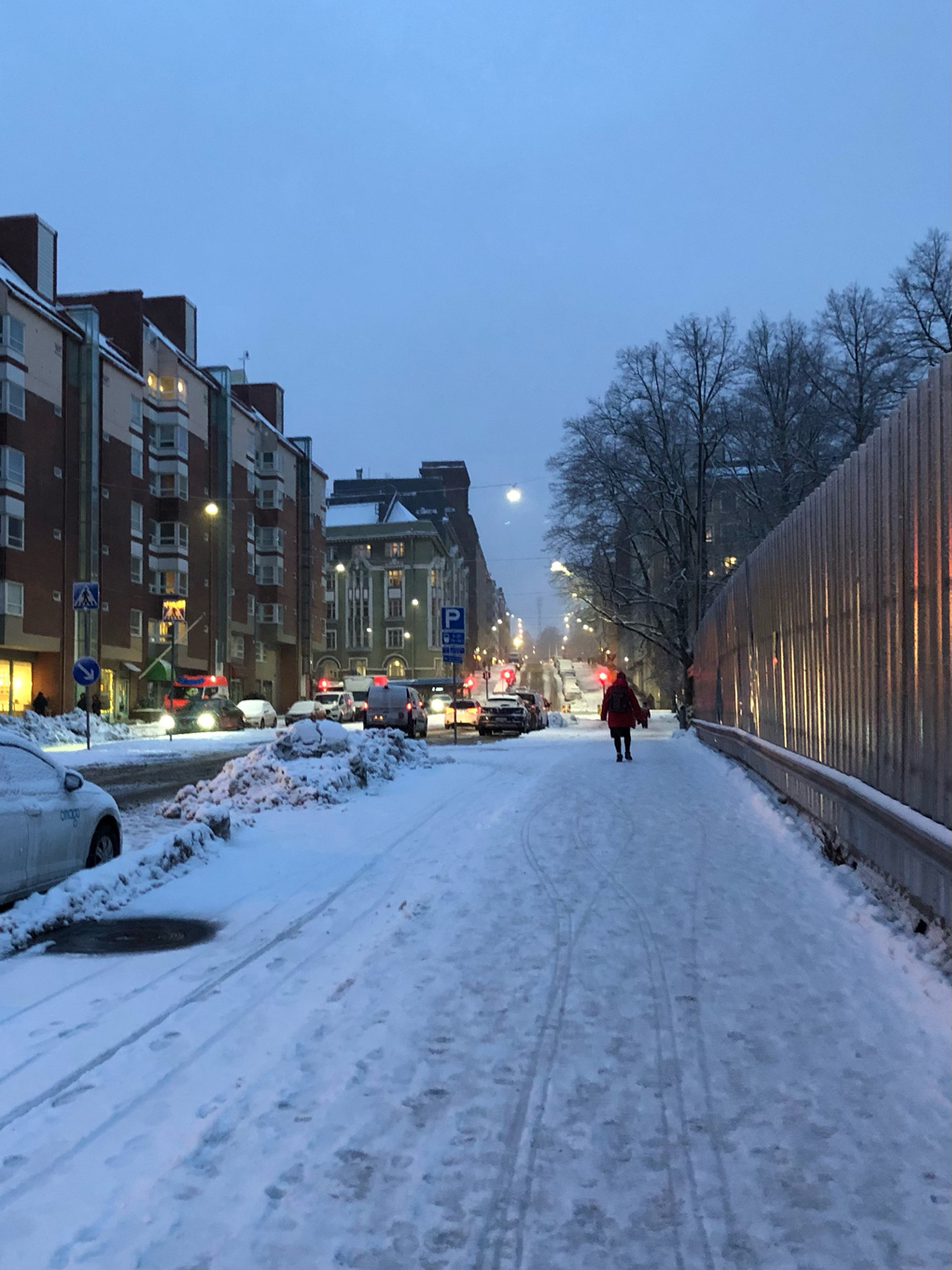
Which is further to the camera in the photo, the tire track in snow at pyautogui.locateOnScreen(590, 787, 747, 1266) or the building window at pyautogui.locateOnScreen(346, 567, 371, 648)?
the building window at pyautogui.locateOnScreen(346, 567, 371, 648)

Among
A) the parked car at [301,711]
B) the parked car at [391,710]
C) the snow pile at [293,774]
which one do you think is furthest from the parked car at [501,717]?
the snow pile at [293,774]

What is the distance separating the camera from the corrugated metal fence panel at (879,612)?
259 inches

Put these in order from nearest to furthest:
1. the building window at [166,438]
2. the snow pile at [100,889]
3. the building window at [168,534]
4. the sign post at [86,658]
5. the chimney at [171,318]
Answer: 1. the snow pile at [100,889]
2. the sign post at [86,658]
3. the building window at [168,534]
4. the building window at [166,438]
5. the chimney at [171,318]

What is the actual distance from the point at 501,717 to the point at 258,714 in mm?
13694

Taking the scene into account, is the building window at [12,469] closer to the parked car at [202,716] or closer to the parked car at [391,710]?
the parked car at [202,716]

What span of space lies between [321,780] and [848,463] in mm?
8618

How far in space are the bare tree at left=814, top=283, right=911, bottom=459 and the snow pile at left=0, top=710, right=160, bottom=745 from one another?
2996cm

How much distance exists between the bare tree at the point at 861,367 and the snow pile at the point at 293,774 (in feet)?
94.3

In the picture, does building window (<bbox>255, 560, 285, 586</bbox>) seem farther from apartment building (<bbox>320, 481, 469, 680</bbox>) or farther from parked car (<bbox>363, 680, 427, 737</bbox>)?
apartment building (<bbox>320, 481, 469, 680</bbox>)

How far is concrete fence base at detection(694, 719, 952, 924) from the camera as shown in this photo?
20.2 feet

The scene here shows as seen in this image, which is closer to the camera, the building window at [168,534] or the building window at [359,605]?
the building window at [168,534]

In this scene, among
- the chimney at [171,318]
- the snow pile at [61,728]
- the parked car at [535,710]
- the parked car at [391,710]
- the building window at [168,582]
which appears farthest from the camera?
the chimney at [171,318]

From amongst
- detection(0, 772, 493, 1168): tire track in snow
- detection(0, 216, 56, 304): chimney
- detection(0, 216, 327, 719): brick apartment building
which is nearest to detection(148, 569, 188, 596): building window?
detection(0, 216, 327, 719): brick apartment building

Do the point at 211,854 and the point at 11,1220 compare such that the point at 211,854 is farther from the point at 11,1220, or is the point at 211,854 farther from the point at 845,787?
the point at 11,1220
